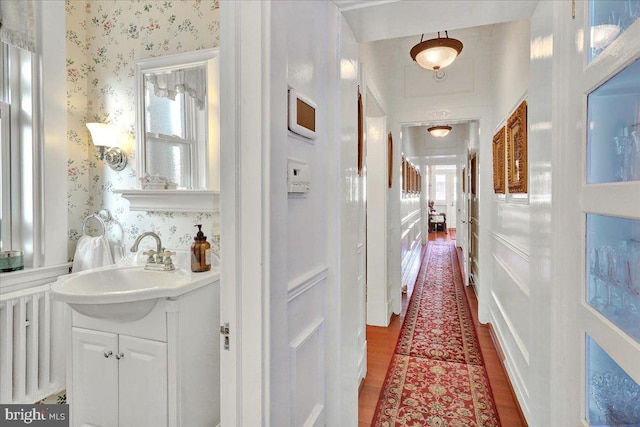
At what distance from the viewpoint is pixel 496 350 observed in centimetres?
292

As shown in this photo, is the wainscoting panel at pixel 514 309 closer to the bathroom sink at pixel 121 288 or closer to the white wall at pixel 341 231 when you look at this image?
the white wall at pixel 341 231

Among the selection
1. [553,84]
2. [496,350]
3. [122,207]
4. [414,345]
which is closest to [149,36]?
[122,207]

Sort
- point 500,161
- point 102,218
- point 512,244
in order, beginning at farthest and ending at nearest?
point 500,161, point 512,244, point 102,218

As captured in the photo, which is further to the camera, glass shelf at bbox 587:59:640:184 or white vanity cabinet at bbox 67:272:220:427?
white vanity cabinet at bbox 67:272:220:427

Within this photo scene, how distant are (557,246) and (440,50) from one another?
1792 mm

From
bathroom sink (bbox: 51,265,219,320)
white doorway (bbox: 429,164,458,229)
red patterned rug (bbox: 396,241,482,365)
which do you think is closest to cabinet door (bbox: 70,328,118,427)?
bathroom sink (bbox: 51,265,219,320)

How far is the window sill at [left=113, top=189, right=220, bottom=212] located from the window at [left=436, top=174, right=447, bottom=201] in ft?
42.0

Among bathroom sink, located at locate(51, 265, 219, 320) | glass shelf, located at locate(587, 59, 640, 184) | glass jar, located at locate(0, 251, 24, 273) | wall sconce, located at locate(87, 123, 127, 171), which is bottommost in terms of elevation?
bathroom sink, located at locate(51, 265, 219, 320)

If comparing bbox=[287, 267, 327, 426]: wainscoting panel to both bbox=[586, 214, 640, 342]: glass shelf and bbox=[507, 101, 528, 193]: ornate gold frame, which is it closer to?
bbox=[586, 214, 640, 342]: glass shelf

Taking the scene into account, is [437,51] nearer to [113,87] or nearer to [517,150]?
[517,150]

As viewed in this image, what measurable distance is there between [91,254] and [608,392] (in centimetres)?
256

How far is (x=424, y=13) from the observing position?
1.48 metres

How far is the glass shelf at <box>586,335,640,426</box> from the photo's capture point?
946 mm

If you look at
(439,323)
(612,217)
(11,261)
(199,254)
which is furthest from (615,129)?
(439,323)
